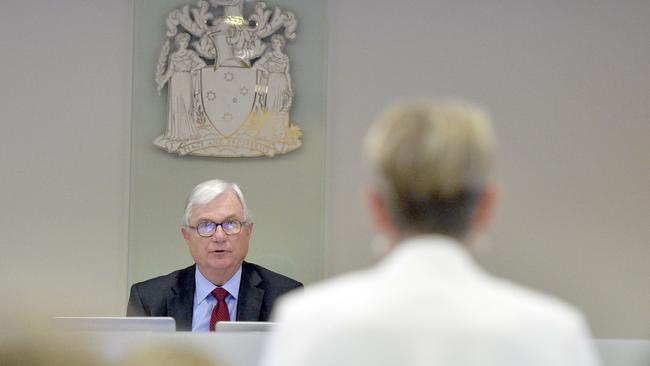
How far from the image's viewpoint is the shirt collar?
461 centimetres

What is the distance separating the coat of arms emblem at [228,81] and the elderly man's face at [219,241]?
957mm

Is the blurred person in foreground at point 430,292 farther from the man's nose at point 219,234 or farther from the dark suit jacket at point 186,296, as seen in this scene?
the man's nose at point 219,234

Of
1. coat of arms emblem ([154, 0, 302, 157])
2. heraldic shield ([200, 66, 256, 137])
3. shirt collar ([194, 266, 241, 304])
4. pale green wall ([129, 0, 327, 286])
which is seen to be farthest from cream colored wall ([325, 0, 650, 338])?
shirt collar ([194, 266, 241, 304])

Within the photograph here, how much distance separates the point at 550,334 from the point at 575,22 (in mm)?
4730

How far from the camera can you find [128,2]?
5.84 m

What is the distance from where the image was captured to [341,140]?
582 cm

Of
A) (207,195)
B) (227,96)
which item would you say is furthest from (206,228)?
(227,96)

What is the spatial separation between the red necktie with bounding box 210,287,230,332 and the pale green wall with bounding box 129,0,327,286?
1.18 meters

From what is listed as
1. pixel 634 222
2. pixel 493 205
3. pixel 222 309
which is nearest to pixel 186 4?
pixel 222 309

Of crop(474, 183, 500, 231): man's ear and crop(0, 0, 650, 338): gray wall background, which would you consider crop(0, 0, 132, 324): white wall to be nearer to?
crop(0, 0, 650, 338): gray wall background

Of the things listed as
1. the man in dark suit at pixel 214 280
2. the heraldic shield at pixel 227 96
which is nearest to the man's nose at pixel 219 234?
the man in dark suit at pixel 214 280

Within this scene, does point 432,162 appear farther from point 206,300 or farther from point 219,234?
point 219,234

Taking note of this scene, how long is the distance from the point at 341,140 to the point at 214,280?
56.7 inches

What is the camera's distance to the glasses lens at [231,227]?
4805 millimetres
